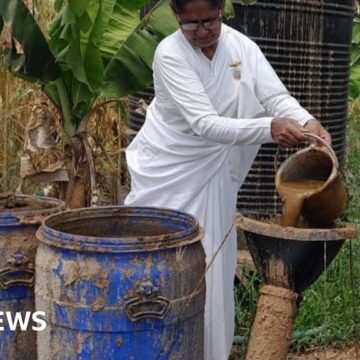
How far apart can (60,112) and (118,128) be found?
249 cm

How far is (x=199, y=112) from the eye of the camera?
3.72 metres

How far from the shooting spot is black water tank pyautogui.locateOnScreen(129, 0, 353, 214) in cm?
612

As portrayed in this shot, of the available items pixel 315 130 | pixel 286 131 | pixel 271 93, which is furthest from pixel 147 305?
pixel 271 93

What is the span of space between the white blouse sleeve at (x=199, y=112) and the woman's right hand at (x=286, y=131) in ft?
0.10

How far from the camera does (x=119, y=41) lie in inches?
209

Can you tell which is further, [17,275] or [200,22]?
[17,275]

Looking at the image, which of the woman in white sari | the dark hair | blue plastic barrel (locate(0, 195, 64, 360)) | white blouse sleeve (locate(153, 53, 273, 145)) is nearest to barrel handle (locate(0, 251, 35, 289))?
blue plastic barrel (locate(0, 195, 64, 360))

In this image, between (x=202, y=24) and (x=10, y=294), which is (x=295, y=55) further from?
(x=10, y=294)

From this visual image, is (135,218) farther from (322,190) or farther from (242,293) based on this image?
(242,293)

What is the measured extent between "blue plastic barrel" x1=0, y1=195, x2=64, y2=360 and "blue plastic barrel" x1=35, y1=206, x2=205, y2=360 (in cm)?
32

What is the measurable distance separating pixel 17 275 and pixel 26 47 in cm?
159

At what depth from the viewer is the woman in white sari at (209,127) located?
3.77 m

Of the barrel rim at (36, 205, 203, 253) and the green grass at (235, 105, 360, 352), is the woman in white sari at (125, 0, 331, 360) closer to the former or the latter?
the barrel rim at (36, 205, 203, 253)

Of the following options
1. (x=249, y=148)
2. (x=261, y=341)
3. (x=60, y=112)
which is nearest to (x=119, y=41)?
(x=60, y=112)
